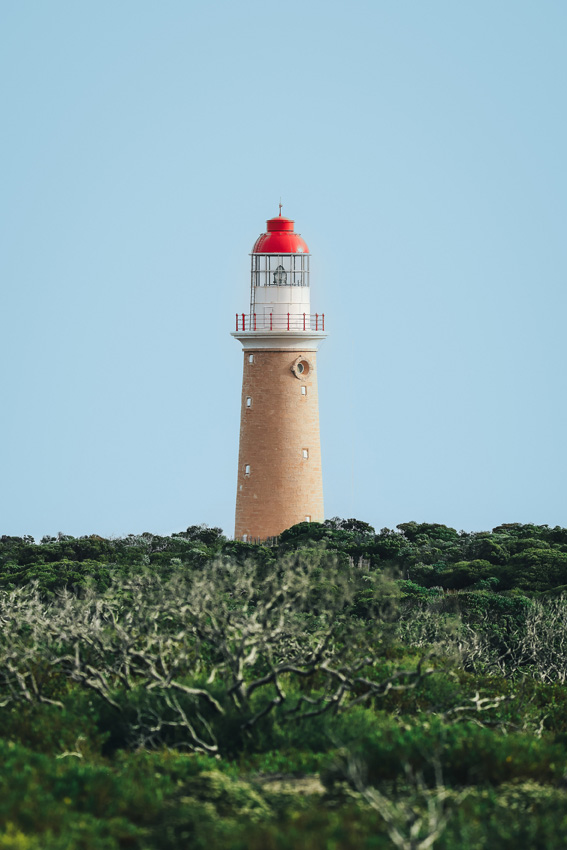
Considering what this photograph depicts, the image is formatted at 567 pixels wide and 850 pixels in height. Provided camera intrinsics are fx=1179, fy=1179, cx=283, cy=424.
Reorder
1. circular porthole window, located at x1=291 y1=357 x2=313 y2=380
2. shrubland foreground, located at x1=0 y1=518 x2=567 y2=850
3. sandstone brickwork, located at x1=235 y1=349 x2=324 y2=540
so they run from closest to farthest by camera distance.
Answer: shrubland foreground, located at x1=0 y1=518 x2=567 y2=850 < sandstone brickwork, located at x1=235 y1=349 x2=324 y2=540 < circular porthole window, located at x1=291 y1=357 x2=313 y2=380

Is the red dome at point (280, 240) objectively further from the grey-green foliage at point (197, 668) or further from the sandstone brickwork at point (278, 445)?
the grey-green foliage at point (197, 668)

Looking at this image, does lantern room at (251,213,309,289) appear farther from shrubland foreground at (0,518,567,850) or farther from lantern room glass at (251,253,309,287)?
shrubland foreground at (0,518,567,850)

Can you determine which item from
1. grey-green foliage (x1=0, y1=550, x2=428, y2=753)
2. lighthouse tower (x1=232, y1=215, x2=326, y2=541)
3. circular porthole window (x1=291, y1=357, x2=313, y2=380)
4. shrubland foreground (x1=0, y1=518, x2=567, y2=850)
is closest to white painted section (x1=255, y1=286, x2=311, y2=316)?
lighthouse tower (x1=232, y1=215, x2=326, y2=541)

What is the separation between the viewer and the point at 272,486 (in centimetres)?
3378

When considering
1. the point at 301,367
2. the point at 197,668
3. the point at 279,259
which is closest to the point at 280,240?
the point at 279,259

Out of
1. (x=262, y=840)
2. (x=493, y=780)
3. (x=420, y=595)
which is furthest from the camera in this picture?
(x=420, y=595)

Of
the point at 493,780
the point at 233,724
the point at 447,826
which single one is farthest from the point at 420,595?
the point at 447,826

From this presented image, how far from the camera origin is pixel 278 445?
3372 centimetres

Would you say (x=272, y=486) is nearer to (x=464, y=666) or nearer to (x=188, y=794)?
(x=464, y=666)

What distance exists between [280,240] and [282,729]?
2281cm

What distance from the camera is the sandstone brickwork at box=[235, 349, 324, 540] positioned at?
111 feet

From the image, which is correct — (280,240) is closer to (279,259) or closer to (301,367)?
(279,259)

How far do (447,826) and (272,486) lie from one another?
2483cm

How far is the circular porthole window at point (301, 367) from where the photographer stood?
111ft
